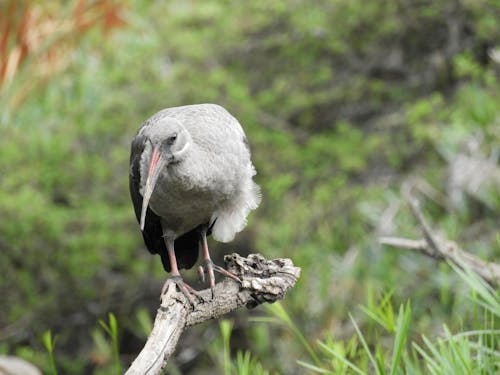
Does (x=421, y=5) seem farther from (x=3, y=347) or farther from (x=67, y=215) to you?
(x=3, y=347)

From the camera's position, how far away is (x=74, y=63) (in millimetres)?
8047

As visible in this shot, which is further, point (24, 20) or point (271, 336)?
point (271, 336)

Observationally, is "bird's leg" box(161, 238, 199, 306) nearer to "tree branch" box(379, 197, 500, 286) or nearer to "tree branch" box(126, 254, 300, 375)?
"tree branch" box(126, 254, 300, 375)

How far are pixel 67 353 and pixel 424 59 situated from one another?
6.05 meters

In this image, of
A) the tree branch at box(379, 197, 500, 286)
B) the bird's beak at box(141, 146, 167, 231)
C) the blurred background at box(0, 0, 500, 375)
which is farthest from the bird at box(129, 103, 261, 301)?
the blurred background at box(0, 0, 500, 375)

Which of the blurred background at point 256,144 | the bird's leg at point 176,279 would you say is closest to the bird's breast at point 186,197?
the bird's leg at point 176,279

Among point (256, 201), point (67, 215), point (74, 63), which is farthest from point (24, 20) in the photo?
point (256, 201)

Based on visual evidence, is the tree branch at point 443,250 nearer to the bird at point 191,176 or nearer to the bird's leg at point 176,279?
the bird at point 191,176

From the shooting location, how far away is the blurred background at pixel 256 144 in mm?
7082

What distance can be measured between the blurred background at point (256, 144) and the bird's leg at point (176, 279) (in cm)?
266

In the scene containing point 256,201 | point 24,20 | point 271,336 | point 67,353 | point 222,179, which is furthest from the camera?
point 67,353

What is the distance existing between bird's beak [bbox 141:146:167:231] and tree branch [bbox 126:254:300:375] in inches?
17.3

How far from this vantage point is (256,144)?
30.5 feet

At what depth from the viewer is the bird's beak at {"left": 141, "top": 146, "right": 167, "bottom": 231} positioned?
3.69 m
